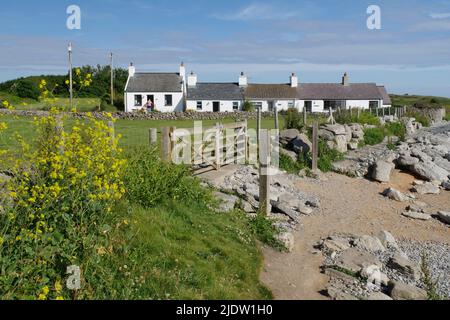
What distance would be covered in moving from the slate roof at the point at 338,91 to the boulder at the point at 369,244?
4638 centimetres

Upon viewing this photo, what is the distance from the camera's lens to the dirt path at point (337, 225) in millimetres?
7484

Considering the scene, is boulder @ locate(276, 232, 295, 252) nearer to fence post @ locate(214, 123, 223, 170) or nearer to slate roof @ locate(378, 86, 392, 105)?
fence post @ locate(214, 123, 223, 170)

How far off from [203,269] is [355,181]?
11712 millimetres

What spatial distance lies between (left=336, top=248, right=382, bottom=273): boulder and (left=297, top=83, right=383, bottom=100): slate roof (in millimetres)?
47351

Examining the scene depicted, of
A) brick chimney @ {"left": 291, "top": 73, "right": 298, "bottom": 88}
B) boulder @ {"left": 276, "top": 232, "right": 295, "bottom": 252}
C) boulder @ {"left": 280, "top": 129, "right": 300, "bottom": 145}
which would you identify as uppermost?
brick chimney @ {"left": 291, "top": 73, "right": 298, "bottom": 88}

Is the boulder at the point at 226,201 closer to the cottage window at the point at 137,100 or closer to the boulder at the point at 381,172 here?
the boulder at the point at 381,172

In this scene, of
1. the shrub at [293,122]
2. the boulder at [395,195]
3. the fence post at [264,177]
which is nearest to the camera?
the fence post at [264,177]

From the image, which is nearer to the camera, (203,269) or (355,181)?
(203,269)

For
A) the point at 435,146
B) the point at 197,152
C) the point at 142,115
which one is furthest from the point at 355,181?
the point at 142,115

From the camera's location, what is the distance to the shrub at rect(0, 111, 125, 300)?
16.9 feet

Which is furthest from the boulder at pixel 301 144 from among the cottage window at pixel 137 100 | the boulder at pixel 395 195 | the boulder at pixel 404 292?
the cottage window at pixel 137 100

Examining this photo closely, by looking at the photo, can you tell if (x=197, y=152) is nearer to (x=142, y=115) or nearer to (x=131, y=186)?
(x=131, y=186)

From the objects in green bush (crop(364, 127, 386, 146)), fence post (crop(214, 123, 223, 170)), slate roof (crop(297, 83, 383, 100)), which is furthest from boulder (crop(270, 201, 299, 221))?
slate roof (crop(297, 83, 383, 100))
